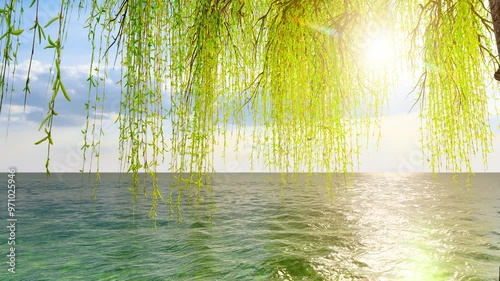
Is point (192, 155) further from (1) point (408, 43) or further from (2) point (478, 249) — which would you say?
(2) point (478, 249)

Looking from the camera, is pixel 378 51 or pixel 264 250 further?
pixel 264 250

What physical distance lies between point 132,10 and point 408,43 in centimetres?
262

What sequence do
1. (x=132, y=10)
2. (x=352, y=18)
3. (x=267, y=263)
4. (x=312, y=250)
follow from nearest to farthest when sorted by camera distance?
(x=132, y=10), (x=352, y=18), (x=267, y=263), (x=312, y=250)

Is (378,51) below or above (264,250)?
above

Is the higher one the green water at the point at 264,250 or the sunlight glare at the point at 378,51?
the sunlight glare at the point at 378,51

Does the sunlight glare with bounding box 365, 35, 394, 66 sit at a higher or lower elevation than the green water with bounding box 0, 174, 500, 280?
higher

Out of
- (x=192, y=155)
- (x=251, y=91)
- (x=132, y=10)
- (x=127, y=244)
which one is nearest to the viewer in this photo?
(x=132, y=10)

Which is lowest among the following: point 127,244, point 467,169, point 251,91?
point 127,244

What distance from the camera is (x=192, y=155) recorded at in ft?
9.21

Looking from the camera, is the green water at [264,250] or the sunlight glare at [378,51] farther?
the green water at [264,250]

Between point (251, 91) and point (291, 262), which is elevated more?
point (251, 91)

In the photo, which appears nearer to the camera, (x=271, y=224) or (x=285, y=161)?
(x=285, y=161)

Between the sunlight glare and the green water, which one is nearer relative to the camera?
the sunlight glare

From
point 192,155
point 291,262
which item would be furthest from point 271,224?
point 192,155
